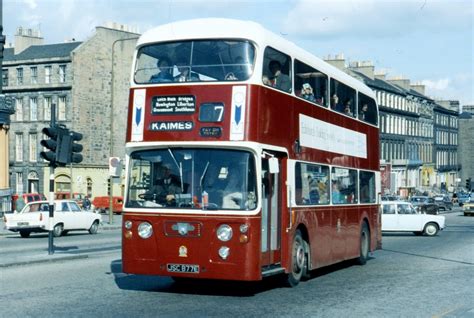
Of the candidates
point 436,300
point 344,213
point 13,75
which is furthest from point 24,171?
point 436,300

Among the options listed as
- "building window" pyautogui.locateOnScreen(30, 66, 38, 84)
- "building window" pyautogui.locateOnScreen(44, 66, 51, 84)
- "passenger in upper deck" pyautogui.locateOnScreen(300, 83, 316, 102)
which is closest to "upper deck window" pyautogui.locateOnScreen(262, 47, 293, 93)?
"passenger in upper deck" pyautogui.locateOnScreen(300, 83, 316, 102)

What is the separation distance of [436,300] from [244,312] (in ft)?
11.9

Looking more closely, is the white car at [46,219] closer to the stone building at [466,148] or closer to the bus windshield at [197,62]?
the bus windshield at [197,62]

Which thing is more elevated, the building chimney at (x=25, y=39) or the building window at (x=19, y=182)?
the building chimney at (x=25, y=39)

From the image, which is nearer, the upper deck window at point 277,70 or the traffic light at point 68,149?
the upper deck window at point 277,70

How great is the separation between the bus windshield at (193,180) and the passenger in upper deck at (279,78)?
174 cm

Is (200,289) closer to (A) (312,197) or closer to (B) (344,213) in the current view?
(A) (312,197)

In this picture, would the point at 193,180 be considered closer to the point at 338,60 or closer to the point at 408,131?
the point at 338,60

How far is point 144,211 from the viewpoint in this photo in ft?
45.9

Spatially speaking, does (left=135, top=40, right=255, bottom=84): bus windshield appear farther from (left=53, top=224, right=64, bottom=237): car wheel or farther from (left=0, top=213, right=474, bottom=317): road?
(left=53, top=224, right=64, bottom=237): car wheel

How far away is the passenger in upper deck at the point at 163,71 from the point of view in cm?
1428

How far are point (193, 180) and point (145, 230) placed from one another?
3.83 feet

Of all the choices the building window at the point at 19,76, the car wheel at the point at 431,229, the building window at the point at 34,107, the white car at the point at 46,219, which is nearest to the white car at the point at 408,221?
A: the car wheel at the point at 431,229

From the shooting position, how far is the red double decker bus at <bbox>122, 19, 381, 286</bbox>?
44.5ft
